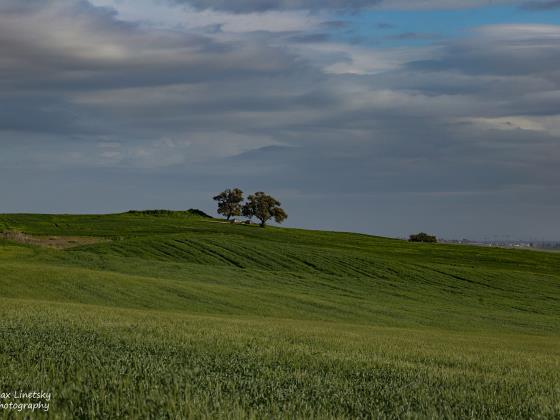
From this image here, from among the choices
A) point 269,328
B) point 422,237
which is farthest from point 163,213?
point 269,328

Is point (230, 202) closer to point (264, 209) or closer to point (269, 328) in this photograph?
point (264, 209)

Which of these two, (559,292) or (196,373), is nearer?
(196,373)

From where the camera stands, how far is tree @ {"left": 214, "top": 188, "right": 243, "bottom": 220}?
5694 inches

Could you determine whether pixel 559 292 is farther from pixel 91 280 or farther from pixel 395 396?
pixel 395 396

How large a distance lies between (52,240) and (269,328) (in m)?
62.8

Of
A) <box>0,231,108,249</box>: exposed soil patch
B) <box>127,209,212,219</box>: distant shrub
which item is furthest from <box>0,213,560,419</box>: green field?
<box>127,209,212,219</box>: distant shrub

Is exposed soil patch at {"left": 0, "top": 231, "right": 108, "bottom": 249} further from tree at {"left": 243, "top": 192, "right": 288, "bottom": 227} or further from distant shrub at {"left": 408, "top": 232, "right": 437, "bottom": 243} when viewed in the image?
distant shrub at {"left": 408, "top": 232, "right": 437, "bottom": 243}

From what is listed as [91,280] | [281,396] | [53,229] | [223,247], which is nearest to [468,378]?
[281,396]

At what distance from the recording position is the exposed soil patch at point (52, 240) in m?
70.1

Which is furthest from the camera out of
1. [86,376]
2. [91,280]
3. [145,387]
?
[91,280]

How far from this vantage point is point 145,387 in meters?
6.49

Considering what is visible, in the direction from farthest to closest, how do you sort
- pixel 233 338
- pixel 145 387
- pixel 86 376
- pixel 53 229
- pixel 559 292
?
pixel 53 229, pixel 559 292, pixel 233 338, pixel 86 376, pixel 145 387

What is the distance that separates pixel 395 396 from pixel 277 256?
204 feet

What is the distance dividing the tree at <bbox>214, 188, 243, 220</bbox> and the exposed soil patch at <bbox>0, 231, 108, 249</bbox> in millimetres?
61960
